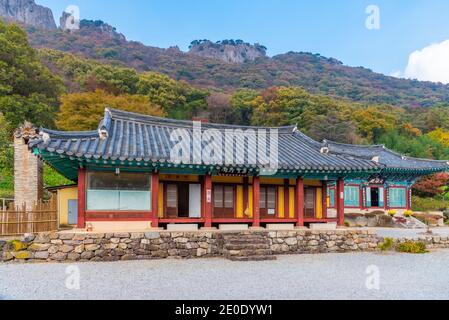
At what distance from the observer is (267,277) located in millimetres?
10992

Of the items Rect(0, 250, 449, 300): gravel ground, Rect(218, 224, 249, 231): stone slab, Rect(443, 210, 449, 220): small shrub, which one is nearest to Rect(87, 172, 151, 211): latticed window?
Rect(0, 250, 449, 300): gravel ground

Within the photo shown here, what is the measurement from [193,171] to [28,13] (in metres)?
103

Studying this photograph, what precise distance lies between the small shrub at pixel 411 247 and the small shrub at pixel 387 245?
0.30m

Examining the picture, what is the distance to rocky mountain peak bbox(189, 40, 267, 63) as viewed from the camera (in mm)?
118625

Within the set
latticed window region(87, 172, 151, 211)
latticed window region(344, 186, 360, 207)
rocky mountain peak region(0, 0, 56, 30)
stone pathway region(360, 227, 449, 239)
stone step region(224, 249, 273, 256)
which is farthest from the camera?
rocky mountain peak region(0, 0, 56, 30)

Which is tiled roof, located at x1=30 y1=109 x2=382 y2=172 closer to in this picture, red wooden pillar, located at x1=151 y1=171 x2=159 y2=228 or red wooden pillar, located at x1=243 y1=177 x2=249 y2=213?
red wooden pillar, located at x1=151 y1=171 x2=159 y2=228

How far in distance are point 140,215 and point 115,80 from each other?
36780mm

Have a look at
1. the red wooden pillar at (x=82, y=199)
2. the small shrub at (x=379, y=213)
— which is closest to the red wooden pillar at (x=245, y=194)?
the red wooden pillar at (x=82, y=199)

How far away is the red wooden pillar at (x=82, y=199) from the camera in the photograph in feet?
46.8

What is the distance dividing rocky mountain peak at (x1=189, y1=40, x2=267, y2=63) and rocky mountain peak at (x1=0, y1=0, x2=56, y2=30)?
3911 centimetres

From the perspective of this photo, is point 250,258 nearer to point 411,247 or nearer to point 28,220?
point 411,247

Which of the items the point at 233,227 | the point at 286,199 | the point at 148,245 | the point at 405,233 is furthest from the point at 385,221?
the point at 148,245
